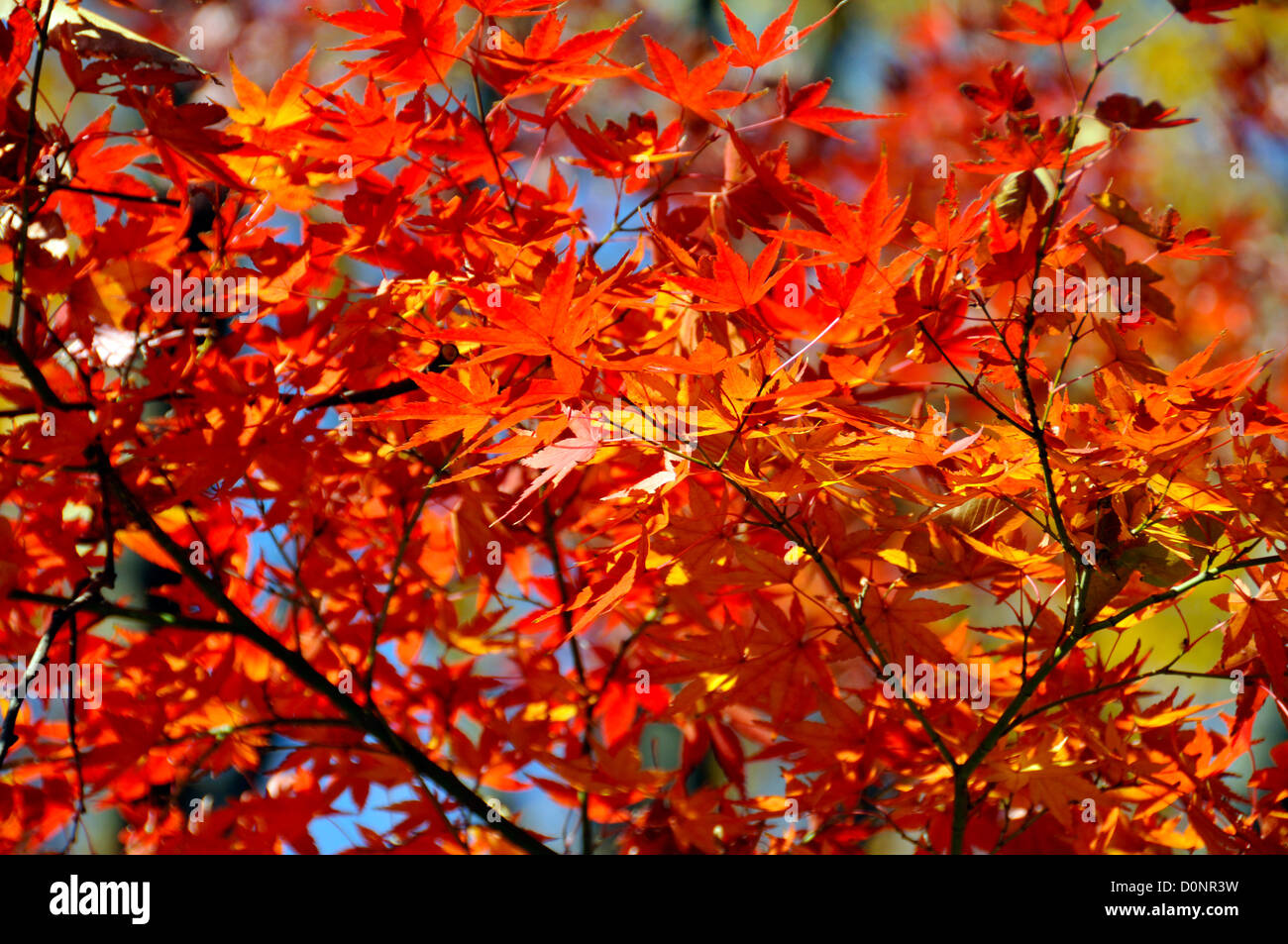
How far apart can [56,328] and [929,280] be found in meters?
0.98

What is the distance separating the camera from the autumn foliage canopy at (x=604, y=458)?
73 centimetres

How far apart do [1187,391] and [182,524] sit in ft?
3.57

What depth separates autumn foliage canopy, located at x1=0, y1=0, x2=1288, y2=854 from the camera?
73cm

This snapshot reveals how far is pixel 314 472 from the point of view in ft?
3.51

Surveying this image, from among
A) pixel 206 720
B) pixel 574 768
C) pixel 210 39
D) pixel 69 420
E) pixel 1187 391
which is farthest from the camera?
pixel 210 39

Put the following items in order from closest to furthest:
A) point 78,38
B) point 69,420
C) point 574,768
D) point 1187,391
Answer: point 1187,391 → point 78,38 → point 69,420 → point 574,768

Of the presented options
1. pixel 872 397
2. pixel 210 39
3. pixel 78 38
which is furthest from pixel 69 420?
pixel 210 39

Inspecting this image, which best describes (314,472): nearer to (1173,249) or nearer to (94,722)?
(94,722)

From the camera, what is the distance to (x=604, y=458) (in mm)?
956

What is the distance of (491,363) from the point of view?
3.30ft

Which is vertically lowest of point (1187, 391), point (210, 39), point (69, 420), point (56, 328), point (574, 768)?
point (574, 768)

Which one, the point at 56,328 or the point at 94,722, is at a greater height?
the point at 56,328

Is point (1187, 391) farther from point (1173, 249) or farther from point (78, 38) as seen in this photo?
point (78, 38)

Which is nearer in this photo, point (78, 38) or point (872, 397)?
point (78, 38)
